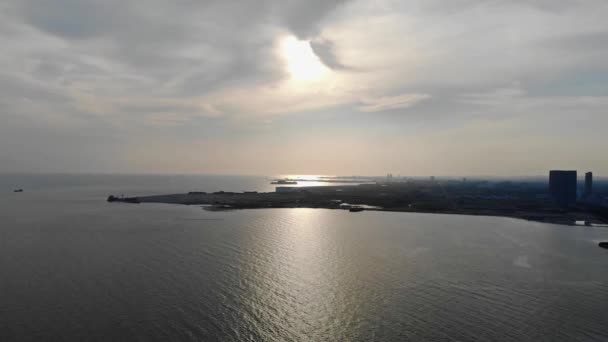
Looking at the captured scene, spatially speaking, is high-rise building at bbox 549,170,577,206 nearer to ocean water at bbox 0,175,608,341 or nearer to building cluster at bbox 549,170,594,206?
building cluster at bbox 549,170,594,206

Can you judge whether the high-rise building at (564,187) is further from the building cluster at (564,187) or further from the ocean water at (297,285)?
the ocean water at (297,285)

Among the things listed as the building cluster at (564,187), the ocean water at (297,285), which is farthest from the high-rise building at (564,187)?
the ocean water at (297,285)

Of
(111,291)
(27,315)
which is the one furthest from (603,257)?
(27,315)

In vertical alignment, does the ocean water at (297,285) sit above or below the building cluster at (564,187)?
below

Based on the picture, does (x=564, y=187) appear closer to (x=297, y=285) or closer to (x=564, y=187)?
(x=564, y=187)

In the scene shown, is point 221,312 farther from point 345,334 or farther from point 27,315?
point 27,315

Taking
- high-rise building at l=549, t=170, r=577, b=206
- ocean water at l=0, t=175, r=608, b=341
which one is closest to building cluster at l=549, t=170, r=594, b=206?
high-rise building at l=549, t=170, r=577, b=206
